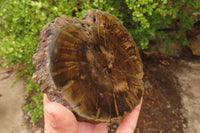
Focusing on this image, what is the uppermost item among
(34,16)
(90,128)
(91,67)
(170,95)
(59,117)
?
(34,16)

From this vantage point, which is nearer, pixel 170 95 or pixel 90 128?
pixel 90 128

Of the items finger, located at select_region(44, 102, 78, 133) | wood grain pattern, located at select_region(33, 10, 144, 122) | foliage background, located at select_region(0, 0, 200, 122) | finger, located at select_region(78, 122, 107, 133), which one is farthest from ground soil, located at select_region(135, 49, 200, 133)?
finger, located at select_region(44, 102, 78, 133)

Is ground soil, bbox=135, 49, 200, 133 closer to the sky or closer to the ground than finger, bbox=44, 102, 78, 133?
closer to the ground

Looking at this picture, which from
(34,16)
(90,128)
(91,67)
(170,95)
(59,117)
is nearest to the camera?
(59,117)

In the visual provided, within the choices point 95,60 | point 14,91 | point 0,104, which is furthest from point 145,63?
point 0,104

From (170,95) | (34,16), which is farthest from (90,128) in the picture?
(170,95)

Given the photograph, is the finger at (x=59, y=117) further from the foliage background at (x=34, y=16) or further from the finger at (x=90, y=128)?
the foliage background at (x=34, y=16)

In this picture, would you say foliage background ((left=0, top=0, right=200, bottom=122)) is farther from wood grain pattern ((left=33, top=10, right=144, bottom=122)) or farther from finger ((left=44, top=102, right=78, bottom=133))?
finger ((left=44, top=102, right=78, bottom=133))

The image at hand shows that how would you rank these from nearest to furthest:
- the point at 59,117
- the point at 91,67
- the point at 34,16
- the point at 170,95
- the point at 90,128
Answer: the point at 59,117
the point at 91,67
the point at 90,128
the point at 34,16
the point at 170,95

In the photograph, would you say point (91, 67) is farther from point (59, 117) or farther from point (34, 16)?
point (34, 16)
